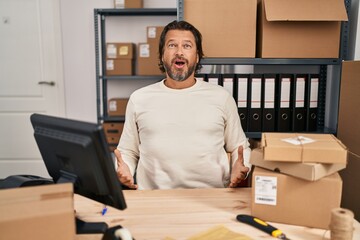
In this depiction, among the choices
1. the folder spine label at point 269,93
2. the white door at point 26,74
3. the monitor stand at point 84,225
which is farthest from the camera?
the white door at point 26,74

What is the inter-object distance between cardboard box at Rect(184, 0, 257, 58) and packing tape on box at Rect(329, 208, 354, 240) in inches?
49.5

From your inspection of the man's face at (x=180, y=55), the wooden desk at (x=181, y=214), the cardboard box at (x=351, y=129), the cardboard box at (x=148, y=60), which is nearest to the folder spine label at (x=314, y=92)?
the cardboard box at (x=351, y=129)

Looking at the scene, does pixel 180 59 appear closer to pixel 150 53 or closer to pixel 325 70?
pixel 325 70

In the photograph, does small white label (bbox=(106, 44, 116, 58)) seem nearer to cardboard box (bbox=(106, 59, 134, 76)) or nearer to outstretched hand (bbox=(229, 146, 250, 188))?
cardboard box (bbox=(106, 59, 134, 76))

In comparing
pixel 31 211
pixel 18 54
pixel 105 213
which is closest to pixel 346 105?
pixel 105 213

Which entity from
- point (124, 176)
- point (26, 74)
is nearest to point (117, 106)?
point (26, 74)

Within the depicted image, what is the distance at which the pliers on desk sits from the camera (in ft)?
3.03

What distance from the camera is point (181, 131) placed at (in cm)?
162

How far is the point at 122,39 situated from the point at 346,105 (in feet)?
7.98

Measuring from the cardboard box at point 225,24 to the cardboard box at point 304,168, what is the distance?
1.02 metres

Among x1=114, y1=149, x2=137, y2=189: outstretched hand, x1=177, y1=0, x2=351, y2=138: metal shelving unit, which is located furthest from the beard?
x1=114, y1=149, x2=137, y2=189: outstretched hand

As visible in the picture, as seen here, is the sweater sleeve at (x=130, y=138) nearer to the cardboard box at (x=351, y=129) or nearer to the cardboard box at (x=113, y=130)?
the cardboard box at (x=351, y=129)

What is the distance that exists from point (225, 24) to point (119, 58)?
1462 mm

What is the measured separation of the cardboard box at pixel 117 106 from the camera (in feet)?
10.4
